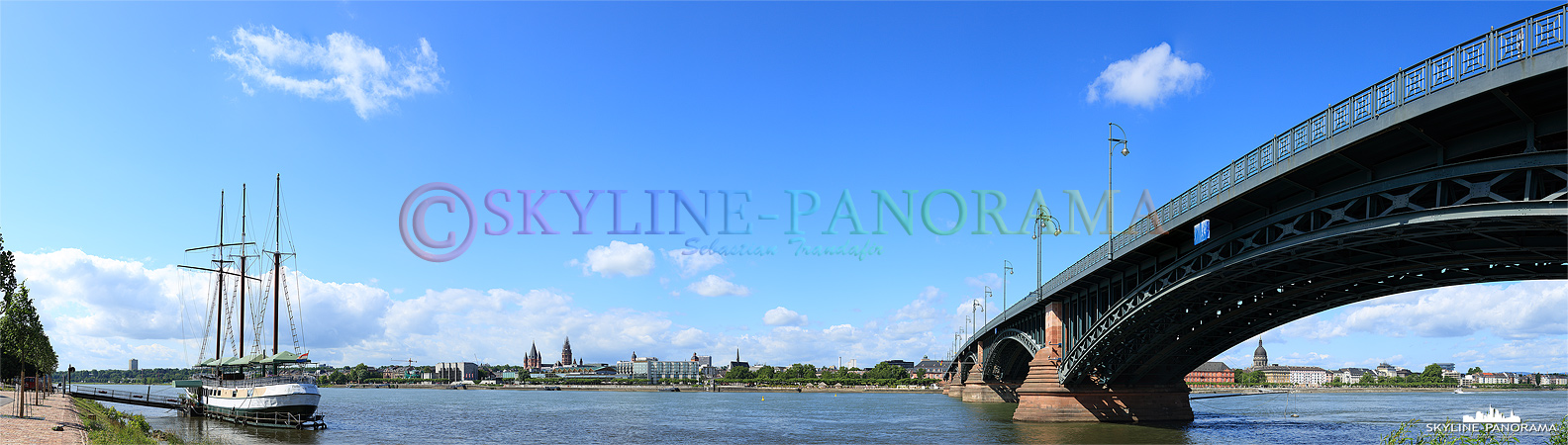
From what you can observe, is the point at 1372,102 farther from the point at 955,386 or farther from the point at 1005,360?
the point at 955,386

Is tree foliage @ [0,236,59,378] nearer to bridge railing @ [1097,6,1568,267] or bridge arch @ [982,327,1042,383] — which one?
bridge railing @ [1097,6,1568,267]

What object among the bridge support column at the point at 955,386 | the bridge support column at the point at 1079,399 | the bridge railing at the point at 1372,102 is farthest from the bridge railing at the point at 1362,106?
the bridge support column at the point at 955,386

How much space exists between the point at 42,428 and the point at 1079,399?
57569 millimetres

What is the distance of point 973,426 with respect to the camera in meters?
67.1

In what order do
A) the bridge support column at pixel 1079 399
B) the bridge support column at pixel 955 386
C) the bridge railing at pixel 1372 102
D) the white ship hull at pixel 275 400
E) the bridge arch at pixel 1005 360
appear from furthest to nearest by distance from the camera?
the bridge support column at pixel 955 386
the bridge arch at pixel 1005 360
the bridge support column at pixel 1079 399
the white ship hull at pixel 275 400
the bridge railing at pixel 1372 102

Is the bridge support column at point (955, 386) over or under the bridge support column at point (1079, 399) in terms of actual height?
under

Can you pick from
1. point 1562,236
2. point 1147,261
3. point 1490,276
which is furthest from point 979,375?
point 1562,236

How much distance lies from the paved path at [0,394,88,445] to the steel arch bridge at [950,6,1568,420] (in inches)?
1829

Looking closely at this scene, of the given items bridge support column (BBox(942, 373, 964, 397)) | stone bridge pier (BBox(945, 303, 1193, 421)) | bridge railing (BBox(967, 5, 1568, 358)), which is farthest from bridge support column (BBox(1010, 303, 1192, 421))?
bridge support column (BBox(942, 373, 964, 397))

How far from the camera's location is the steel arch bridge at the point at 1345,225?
2383cm

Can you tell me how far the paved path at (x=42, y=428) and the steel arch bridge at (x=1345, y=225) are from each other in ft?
152

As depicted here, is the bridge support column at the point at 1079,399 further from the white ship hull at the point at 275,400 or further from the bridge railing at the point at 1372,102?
the white ship hull at the point at 275,400

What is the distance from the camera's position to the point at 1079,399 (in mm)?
62250

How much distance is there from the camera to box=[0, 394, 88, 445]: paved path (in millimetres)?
34375
